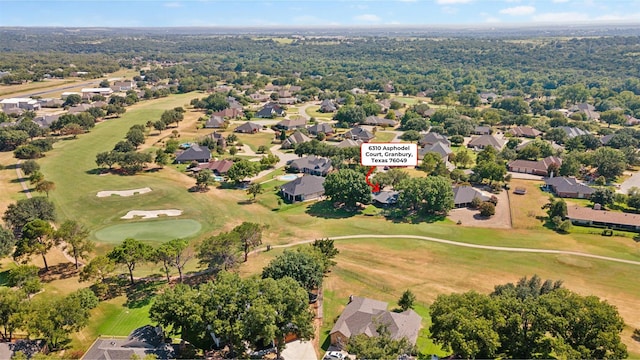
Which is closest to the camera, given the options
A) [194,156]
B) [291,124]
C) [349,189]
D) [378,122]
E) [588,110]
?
[349,189]

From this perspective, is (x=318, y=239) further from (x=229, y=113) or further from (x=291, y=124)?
(x=229, y=113)

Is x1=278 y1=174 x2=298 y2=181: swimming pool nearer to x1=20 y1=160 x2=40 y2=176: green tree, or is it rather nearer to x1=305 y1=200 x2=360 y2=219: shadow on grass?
x1=305 y1=200 x2=360 y2=219: shadow on grass

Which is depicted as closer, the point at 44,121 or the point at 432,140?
the point at 432,140

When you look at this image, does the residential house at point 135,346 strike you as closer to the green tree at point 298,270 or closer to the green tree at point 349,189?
the green tree at point 298,270

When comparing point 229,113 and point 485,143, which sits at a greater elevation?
point 229,113

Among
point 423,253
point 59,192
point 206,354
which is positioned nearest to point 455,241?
point 423,253

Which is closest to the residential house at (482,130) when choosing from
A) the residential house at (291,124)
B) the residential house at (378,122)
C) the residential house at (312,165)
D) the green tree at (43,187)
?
the residential house at (378,122)

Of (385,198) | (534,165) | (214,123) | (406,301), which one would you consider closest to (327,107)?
(214,123)
